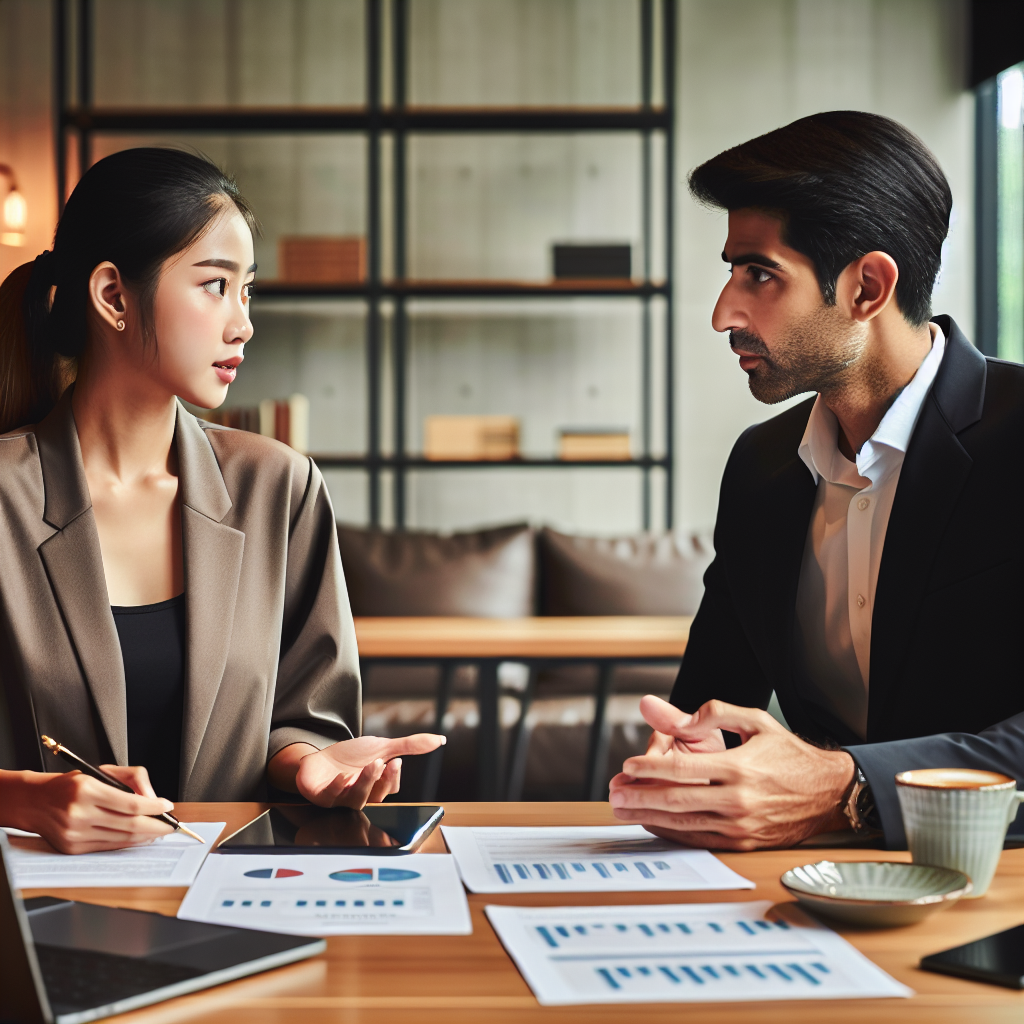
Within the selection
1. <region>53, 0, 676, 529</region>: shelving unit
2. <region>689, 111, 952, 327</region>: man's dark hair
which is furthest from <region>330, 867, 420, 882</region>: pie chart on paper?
<region>53, 0, 676, 529</region>: shelving unit

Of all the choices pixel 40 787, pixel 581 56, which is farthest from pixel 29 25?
pixel 40 787

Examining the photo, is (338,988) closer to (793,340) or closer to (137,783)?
(137,783)

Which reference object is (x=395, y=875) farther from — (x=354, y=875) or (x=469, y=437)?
(x=469, y=437)

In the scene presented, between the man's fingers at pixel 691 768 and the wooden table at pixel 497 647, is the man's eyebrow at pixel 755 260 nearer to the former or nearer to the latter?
the man's fingers at pixel 691 768

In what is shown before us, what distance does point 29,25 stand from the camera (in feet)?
16.1

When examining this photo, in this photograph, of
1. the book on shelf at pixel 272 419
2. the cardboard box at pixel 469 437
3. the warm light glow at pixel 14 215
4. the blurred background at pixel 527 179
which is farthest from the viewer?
the blurred background at pixel 527 179

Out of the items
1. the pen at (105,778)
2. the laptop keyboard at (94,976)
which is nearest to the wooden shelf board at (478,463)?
the pen at (105,778)

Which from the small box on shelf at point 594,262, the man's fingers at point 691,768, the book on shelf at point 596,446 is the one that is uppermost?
the small box on shelf at point 594,262

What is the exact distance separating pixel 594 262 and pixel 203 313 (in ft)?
10.6

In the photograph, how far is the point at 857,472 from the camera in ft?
4.93

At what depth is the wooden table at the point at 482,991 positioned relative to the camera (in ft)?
2.06

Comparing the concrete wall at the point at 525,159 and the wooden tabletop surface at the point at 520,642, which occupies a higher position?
the concrete wall at the point at 525,159

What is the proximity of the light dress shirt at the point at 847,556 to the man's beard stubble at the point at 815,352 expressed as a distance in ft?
0.26

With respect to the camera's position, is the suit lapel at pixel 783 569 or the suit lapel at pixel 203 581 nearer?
the suit lapel at pixel 203 581
